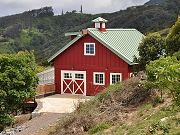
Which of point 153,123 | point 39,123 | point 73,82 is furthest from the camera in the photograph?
point 73,82

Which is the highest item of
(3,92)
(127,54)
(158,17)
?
(158,17)

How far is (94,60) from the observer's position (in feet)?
111

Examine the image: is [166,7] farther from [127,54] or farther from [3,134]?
[3,134]

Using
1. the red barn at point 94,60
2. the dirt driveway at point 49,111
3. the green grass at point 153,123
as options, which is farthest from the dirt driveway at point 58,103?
the green grass at point 153,123

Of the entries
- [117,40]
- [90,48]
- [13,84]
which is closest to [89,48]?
[90,48]

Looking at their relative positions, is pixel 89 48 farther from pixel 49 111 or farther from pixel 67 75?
pixel 49 111

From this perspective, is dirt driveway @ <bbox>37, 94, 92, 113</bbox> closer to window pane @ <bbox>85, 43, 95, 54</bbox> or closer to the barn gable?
window pane @ <bbox>85, 43, 95, 54</bbox>

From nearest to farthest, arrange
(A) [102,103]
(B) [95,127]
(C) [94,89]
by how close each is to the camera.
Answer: (B) [95,127]
(A) [102,103]
(C) [94,89]

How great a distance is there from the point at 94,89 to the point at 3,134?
13.6 metres

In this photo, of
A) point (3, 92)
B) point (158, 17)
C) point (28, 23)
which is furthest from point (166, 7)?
point (3, 92)

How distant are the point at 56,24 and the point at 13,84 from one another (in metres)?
148

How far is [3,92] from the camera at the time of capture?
24797mm

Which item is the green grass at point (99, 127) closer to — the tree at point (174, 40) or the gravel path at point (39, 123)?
the gravel path at point (39, 123)

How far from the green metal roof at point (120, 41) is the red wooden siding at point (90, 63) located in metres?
0.45
